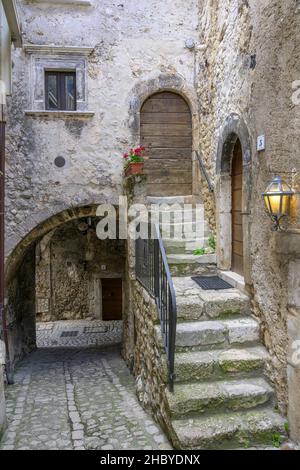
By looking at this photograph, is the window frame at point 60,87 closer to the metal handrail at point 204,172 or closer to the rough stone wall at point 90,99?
the rough stone wall at point 90,99

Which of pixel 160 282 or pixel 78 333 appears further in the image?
pixel 78 333

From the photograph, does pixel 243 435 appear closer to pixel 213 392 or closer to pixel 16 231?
pixel 213 392

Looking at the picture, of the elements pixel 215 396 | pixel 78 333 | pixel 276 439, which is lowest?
pixel 78 333

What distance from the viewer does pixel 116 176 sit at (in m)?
7.02

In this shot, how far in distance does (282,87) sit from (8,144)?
506 centimetres

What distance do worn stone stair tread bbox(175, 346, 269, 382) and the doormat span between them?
1.07 m

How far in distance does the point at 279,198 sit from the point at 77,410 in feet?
11.2

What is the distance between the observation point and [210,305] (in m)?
4.17

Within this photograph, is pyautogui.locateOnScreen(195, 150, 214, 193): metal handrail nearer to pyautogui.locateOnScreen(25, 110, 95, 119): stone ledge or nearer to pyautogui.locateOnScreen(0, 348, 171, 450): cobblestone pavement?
pyautogui.locateOnScreen(25, 110, 95, 119): stone ledge

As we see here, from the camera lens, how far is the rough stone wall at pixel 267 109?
316cm

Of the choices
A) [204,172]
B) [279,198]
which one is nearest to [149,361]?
[279,198]

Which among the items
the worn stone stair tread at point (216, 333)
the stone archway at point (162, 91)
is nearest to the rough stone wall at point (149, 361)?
the worn stone stair tread at point (216, 333)

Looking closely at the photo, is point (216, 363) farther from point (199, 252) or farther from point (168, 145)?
point (168, 145)

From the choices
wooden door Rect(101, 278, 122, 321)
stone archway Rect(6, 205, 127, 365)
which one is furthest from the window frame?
wooden door Rect(101, 278, 122, 321)
